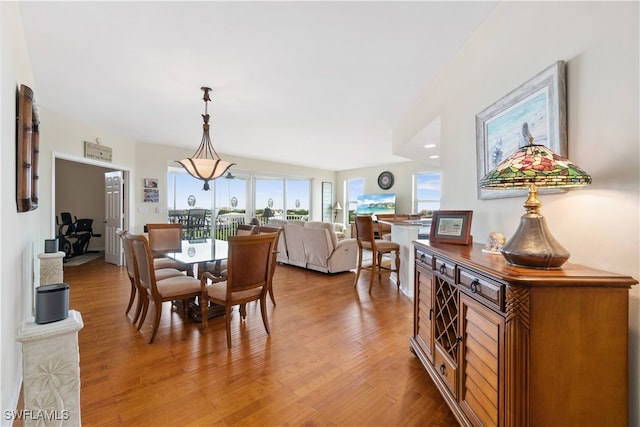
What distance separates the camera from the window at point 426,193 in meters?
7.48

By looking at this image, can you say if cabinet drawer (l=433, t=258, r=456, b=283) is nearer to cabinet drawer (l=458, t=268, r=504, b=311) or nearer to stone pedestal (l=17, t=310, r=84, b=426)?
cabinet drawer (l=458, t=268, r=504, b=311)

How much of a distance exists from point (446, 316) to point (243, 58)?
2.64m

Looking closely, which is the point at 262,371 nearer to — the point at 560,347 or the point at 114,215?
the point at 560,347

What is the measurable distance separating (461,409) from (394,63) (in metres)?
2.70

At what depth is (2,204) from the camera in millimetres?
1454

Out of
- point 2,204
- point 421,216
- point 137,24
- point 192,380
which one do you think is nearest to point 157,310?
point 192,380

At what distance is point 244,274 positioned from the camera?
2459mm

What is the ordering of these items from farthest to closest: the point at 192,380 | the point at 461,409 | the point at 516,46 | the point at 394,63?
the point at 394,63
the point at 192,380
the point at 516,46
the point at 461,409

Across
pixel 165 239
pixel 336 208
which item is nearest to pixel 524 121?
pixel 165 239

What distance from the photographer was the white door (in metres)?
5.60

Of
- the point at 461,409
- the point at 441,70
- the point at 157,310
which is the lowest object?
the point at 461,409

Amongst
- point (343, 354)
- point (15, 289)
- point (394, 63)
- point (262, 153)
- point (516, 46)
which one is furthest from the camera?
point (262, 153)

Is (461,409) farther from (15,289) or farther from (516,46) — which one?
(15,289)

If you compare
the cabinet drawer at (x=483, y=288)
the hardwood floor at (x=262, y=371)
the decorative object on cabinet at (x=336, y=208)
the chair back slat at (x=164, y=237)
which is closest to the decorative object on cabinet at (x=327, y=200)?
the decorative object on cabinet at (x=336, y=208)
